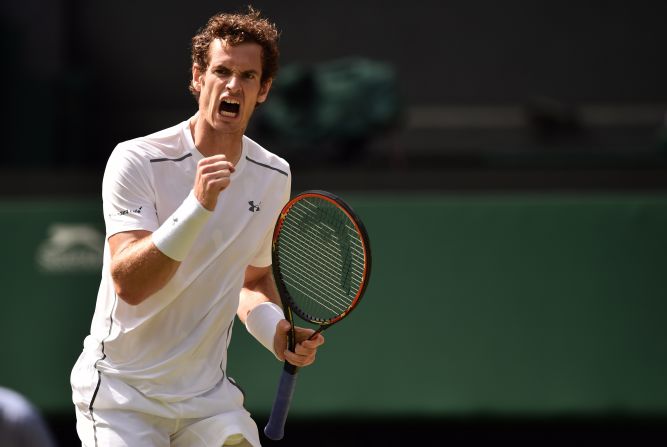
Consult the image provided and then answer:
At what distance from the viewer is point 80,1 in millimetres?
10117

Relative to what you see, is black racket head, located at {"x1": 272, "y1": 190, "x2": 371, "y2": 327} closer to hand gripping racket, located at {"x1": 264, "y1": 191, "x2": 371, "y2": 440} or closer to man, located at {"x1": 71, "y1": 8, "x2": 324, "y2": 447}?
hand gripping racket, located at {"x1": 264, "y1": 191, "x2": 371, "y2": 440}

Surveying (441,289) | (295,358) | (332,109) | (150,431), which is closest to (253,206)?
(295,358)

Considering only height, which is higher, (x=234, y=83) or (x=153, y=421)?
(x=234, y=83)

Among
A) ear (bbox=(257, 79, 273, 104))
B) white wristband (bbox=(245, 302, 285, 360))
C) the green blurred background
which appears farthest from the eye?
the green blurred background

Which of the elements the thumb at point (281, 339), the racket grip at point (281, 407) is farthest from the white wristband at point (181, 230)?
the racket grip at point (281, 407)

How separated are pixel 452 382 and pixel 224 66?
408 cm

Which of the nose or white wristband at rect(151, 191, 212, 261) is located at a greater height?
the nose

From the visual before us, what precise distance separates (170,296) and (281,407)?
20.4 inches

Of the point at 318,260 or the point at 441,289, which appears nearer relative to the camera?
the point at 318,260

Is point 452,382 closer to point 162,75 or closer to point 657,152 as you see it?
point 657,152

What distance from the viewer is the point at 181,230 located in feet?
10.6

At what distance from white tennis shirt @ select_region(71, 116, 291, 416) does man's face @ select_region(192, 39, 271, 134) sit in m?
0.16

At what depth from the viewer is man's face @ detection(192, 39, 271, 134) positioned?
136 inches

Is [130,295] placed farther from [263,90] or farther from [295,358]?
[263,90]
